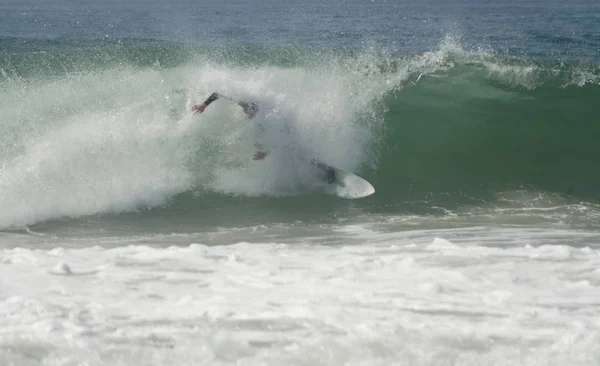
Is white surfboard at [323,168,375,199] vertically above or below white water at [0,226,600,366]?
Answer: above

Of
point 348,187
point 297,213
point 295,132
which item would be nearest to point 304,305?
point 297,213

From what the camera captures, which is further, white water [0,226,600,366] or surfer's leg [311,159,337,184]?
surfer's leg [311,159,337,184]

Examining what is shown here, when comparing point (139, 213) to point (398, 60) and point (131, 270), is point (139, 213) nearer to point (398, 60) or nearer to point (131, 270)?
point (131, 270)

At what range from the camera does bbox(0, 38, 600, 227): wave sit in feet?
33.4

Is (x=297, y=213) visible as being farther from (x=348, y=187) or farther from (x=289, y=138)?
(x=289, y=138)

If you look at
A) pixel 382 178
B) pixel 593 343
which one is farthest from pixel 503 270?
pixel 382 178

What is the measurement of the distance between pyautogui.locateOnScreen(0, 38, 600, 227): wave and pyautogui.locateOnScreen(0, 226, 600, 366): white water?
11.0 ft

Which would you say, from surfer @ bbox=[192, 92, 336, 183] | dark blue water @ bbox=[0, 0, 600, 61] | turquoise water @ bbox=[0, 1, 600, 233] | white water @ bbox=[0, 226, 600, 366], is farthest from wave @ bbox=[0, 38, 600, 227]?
dark blue water @ bbox=[0, 0, 600, 61]

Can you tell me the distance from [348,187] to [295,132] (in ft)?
5.03

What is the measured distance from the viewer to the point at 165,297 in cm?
539

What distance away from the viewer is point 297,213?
9367mm

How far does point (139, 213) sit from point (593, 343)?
648 centimetres

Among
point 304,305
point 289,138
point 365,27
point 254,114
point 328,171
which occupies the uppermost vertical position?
point 365,27

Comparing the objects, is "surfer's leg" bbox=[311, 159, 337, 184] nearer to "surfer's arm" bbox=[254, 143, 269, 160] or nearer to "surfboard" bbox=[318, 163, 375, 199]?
"surfboard" bbox=[318, 163, 375, 199]
